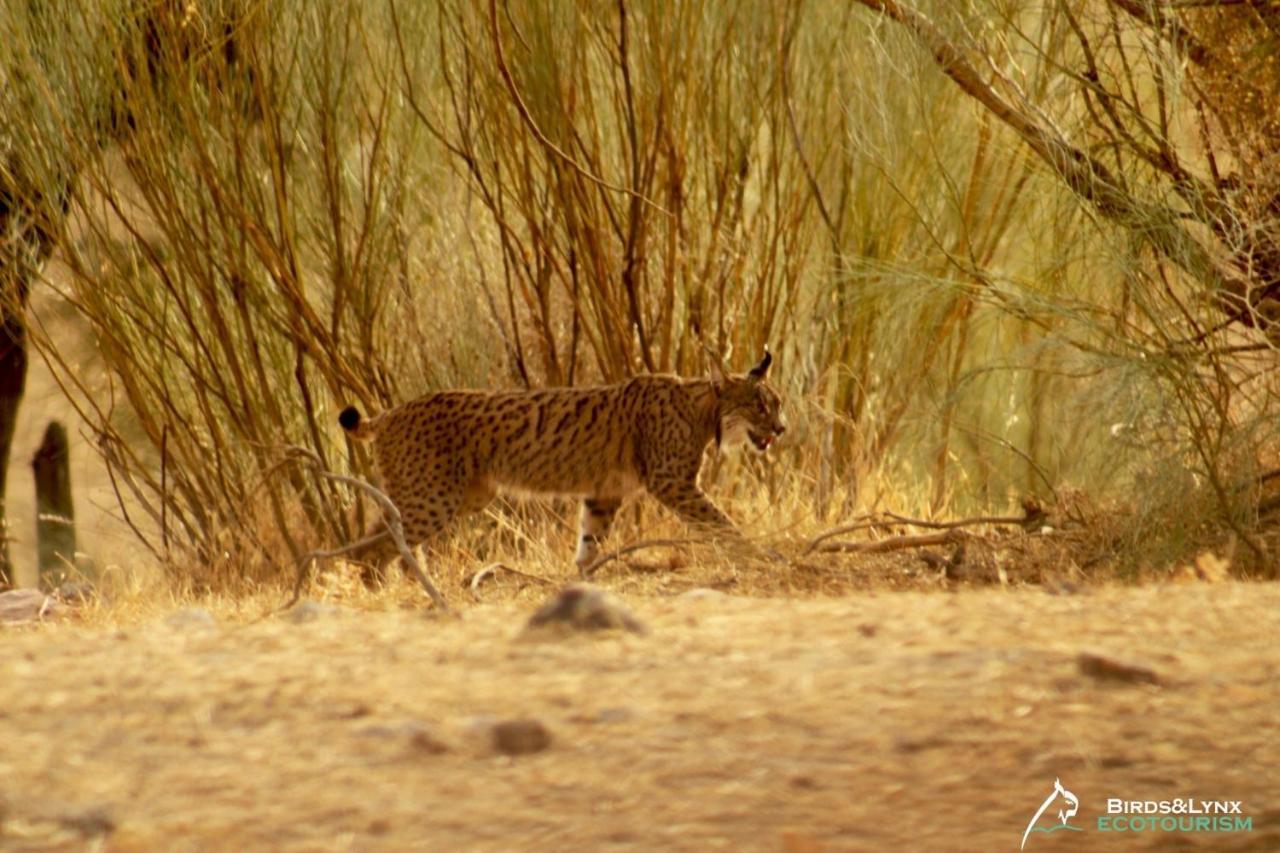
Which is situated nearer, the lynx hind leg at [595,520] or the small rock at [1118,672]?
the small rock at [1118,672]

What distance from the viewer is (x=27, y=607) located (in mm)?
7086

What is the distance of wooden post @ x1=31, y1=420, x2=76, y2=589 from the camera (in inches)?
495

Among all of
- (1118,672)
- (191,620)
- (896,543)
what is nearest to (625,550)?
(896,543)

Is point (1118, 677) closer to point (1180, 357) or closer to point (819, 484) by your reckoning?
point (1180, 357)

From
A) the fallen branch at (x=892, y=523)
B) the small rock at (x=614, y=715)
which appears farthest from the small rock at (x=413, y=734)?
the fallen branch at (x=892, y=523)

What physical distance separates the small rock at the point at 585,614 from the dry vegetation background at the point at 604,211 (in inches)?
117

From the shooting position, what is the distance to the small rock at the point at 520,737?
2422mm

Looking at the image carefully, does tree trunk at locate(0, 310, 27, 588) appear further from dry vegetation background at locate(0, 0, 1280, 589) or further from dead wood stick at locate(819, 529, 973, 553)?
dead wood stick at locate(819, 529, 973, 553)

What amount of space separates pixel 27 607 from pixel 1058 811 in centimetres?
562

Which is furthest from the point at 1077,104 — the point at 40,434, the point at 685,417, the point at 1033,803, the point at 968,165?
the point at 40,434

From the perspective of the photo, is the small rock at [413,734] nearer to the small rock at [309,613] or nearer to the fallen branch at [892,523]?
the small rock at [309,613]

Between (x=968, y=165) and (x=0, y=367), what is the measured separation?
6.06m

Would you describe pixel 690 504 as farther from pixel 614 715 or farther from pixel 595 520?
pixel 614 715

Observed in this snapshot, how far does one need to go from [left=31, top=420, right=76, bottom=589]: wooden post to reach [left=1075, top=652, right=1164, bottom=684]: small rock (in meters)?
10.4
